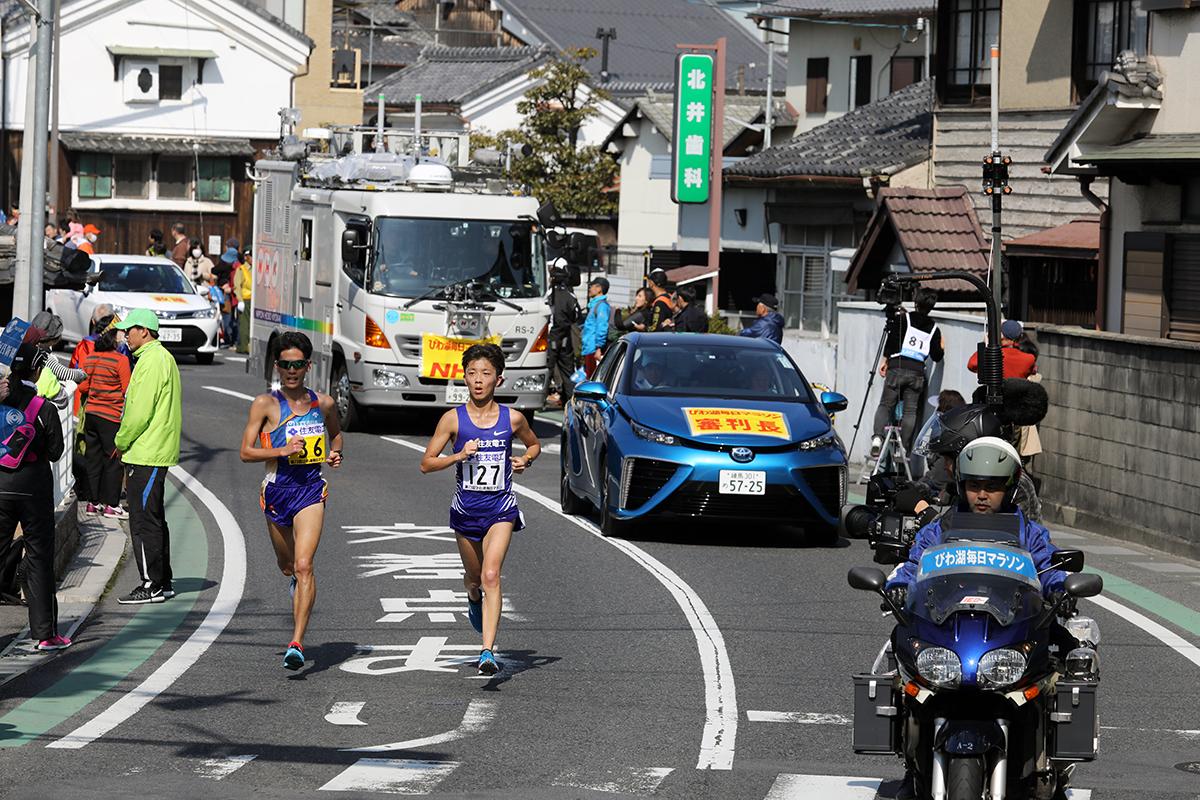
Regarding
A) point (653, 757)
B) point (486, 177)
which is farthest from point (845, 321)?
point (653, 757)

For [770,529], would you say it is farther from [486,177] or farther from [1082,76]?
[1082,76]

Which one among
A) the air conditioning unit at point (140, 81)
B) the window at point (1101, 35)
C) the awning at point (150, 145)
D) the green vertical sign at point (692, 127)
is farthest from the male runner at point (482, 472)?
the air conditioning unit at point (140, 81)

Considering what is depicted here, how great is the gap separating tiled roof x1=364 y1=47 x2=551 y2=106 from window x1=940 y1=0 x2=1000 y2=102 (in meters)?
42.3

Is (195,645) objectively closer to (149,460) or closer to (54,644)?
(54,644)

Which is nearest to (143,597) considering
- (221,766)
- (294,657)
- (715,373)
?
(294,657)

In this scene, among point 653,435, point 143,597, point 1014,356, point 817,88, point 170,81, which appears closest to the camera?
point 143,597

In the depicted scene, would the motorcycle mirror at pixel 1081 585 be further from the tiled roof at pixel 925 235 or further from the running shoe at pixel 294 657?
the tiled roof at pixel 925 235

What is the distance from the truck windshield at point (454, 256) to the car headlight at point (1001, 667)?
18310 mm

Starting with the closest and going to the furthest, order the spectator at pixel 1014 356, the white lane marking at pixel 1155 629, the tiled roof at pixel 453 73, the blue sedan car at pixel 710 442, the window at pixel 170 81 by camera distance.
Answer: the white lane marking at pixel 1155 629
the blue sedan car at pixel 710 442
the spectator at pixel 1014 356
the window at pixel 170 81
the tiled roof at pixel 453 73

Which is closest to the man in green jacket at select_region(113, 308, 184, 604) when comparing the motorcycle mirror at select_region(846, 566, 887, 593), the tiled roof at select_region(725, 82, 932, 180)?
the motorcycle mirror at select_region(846, 566, 887, 593)

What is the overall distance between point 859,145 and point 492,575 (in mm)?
29337

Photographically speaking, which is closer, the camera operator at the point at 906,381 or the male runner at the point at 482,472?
the male runner at the point at 482,472

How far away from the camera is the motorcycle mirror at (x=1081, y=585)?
7.25 metres

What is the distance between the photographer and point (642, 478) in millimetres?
16484
